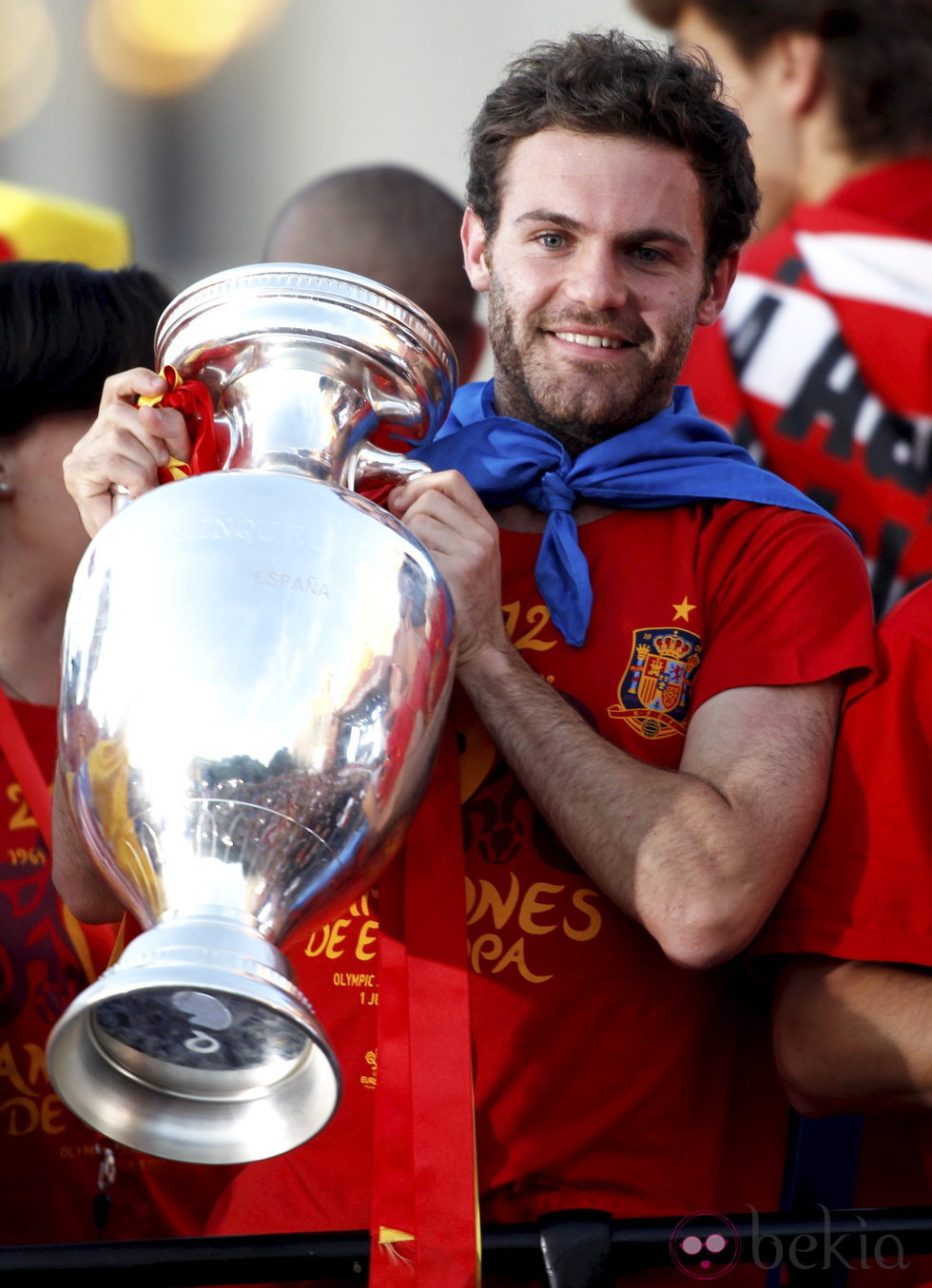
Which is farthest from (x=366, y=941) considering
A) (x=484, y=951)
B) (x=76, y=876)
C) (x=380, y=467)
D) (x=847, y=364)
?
(x=847, y=364)

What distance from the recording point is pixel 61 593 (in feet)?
8.50

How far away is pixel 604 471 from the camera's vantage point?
83.0 inches

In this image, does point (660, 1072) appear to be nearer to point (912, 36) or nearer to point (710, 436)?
point (710, 436)

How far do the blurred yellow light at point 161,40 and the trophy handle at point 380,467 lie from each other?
3.56 metres

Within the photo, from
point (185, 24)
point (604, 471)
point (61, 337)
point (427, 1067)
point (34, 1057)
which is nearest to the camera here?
point (427, 1067)

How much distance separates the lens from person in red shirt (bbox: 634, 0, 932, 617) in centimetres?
302

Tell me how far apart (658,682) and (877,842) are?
11.7 inches

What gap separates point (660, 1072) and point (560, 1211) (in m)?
0.27

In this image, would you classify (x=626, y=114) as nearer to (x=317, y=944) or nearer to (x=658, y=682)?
(x=658, y=682)

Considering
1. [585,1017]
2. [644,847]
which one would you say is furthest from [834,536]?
[585,1017]

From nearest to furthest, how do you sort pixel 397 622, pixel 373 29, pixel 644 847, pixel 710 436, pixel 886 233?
pixel 397 622 < pixel 644 847 < pixel 710 436 < pixel 886 233 < pixel 373 29

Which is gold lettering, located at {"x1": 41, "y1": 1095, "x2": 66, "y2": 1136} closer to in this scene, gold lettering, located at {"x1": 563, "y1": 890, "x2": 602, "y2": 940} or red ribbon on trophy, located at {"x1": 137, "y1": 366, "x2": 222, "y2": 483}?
gold lettering, located at {"x1": 563, "y1": 890, "x2": 602, "y2": 940}

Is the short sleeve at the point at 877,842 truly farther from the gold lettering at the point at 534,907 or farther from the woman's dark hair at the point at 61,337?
the woman's dark hair at the point at 61,337

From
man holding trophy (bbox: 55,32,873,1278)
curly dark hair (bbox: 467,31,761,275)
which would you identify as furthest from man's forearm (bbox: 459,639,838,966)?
curly dark hair (bbox: 467,31,761,275)
